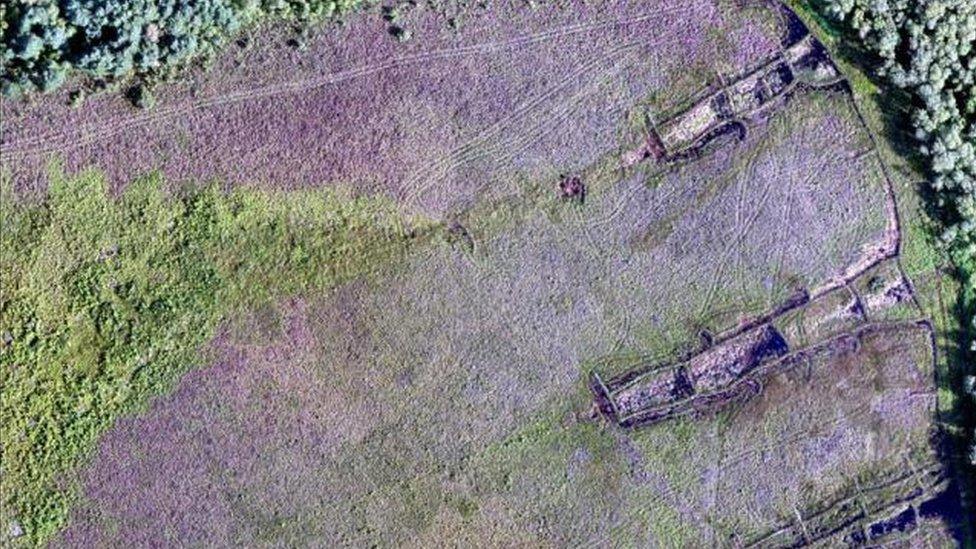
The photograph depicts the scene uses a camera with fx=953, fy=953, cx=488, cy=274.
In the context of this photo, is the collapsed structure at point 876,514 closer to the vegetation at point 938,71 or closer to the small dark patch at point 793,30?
the vegetation at point 938,71

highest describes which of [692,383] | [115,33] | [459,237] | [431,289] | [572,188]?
[115,33]

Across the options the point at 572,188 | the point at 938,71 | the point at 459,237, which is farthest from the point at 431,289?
the point at 938,71

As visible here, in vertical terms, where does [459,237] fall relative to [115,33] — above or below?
below

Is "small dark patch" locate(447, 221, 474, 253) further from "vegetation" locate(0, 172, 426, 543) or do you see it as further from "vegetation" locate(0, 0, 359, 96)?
"vegetation" locate(0, 0, 359, 96)

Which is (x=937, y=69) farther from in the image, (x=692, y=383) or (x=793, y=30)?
(x=692, y=383)

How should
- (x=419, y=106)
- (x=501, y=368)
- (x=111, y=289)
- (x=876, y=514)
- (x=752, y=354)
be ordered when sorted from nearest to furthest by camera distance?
(x=111, y=289), (x=419, y=106), (x=501, y=368), (x=752, y=354), (x=876, y=514)

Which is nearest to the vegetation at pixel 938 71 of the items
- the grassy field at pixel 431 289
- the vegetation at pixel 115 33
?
the grassy field at pixel 431 289
